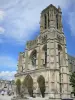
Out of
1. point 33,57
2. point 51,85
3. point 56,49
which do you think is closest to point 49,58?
point 56,49

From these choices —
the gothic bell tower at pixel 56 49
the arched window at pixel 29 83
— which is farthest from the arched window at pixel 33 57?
the gothic bell tower at pixel 56 49

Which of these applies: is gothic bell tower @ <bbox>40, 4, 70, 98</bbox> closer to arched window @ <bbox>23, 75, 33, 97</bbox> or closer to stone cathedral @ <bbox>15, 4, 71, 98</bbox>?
stone cathedral @ <bbox>15, 4, 71, 98</bbox>

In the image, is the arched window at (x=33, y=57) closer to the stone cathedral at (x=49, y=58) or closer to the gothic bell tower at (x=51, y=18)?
the stone cathedral at (x=49, y=58)

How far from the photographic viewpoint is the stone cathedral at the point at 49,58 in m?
51.7

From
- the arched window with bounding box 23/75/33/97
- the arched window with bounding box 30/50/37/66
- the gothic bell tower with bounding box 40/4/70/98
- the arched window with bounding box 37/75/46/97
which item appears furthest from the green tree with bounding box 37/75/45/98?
the arched window with bounding box 30/50/37/66

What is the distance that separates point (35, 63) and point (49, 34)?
10.8 m

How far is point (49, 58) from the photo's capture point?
53656 millimetres

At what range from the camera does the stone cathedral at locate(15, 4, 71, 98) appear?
51.7m

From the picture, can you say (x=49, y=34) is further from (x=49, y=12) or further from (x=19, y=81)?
(x=19, y=81)

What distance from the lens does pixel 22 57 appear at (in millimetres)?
65375

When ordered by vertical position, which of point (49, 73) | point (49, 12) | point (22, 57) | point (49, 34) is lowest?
point (49, 73)

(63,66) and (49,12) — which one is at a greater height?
(49,12)

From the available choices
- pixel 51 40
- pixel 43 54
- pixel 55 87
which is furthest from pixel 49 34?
pixel 55 87

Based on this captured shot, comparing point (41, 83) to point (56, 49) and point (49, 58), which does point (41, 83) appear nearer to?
point (49, 58)
